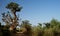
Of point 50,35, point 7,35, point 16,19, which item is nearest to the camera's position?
point 50,35

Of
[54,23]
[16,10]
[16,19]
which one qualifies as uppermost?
[16,10]

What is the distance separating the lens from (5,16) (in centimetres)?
3403

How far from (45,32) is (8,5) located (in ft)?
57.1

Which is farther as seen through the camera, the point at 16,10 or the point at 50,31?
the point at 16,10

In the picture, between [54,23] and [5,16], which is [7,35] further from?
[5,16]

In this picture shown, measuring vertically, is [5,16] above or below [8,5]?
below

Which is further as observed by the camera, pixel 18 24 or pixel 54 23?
pixel 18 24

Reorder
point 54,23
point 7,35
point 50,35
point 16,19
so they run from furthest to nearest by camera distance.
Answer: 1. point 16,19
2. point 54,23
3. point 7,35
4. point 50,35

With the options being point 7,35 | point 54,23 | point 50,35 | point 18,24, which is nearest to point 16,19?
point 18,24

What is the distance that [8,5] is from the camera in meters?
33.7

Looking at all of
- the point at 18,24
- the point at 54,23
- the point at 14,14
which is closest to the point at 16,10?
the point at 14,14

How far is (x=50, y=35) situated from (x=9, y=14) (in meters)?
17.6

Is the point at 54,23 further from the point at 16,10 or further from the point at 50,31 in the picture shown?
the point at 16,10

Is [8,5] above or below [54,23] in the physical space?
above
